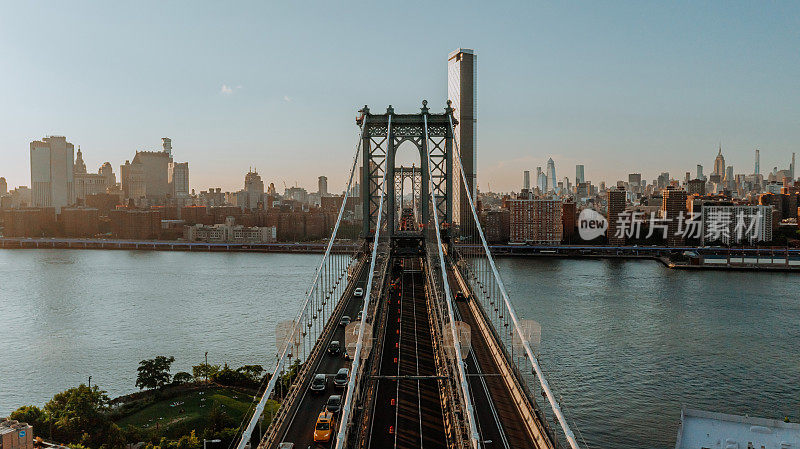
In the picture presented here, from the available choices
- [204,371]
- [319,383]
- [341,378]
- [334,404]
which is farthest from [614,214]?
[334,404]

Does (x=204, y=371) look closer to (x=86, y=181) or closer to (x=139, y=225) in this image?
(x=139, y=225)

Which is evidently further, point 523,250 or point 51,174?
point 51,174

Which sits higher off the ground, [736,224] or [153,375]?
[736,224]

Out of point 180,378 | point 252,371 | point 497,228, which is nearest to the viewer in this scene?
point 180,378

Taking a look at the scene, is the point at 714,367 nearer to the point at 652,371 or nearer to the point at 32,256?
the point at 652,371

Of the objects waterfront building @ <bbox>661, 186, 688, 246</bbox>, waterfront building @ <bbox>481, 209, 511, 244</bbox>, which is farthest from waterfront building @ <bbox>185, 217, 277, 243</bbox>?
waterfront building @ <bbox>661, 186, 688, 246</bbox>

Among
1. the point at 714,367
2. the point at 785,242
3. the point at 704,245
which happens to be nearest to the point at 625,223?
the point at 704,245

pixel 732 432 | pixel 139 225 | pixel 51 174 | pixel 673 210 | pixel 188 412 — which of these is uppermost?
pixel 51 174
